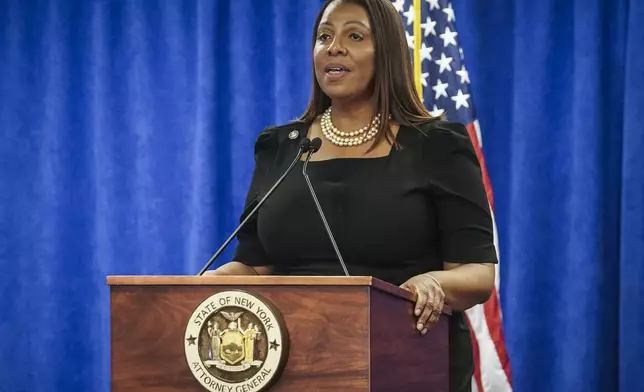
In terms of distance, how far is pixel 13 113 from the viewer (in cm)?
416

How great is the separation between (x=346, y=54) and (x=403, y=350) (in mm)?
749

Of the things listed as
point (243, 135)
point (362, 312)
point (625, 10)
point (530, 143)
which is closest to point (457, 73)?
point (530, 143)

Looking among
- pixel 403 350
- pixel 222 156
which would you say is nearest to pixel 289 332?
pixel 403 350

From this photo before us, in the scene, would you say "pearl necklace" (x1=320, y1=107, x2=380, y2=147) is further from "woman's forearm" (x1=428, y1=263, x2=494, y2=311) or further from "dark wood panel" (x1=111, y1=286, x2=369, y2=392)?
"dark wood panel" (x1=111, y1=286, x2=369, y2=392)

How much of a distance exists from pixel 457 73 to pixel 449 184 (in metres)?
1.62

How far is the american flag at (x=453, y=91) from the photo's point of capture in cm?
325

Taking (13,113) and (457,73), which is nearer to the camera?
(457,73)

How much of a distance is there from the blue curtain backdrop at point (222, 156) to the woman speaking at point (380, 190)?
163cm

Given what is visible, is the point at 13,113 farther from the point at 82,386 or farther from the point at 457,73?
the point at 457,73

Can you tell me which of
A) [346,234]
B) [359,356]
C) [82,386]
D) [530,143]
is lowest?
[82,386]

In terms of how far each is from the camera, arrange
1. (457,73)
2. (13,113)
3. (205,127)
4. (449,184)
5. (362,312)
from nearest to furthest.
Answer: (362,312) < (449,184) < (457,73) < (205,127) < (13,113)

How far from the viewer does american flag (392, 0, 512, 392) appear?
3.25 metres

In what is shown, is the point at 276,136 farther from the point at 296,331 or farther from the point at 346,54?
the point at 296,331

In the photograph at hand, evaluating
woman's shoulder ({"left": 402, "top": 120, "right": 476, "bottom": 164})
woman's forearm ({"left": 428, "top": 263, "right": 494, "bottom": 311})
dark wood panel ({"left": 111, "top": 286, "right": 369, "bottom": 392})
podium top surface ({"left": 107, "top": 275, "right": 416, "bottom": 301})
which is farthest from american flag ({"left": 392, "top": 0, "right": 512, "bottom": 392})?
dark wood panel ({"left": 111, "top": 286, "right": 369, "bottom": 392})
